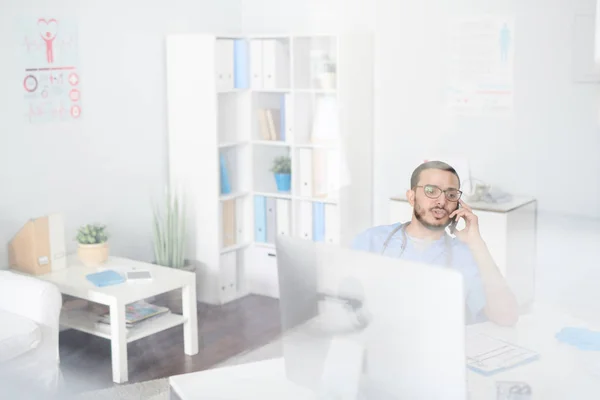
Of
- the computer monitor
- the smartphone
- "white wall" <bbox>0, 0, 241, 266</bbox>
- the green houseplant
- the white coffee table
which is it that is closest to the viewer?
the computer monitor

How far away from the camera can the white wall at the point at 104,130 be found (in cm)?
298

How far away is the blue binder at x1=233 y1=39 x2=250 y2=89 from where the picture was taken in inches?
143

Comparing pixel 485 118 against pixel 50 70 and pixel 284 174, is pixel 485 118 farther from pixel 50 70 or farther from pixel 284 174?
pixel 50 70

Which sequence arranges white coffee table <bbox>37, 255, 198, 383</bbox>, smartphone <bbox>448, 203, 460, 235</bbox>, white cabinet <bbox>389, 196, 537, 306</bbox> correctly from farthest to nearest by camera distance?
white cabinet <bbox>389, 196, 537, 306</bbox> → white coffee table <bbox>37, 255, 198, 383</bbox> → smartphone <bbox>448, 203, 460, 235</bbox>

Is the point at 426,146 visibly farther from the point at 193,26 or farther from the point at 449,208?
the point at 449,208

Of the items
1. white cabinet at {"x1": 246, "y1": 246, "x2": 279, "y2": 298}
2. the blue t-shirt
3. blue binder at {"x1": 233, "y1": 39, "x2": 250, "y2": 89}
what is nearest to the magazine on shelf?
white cabinet at {"x1": 246, "y1": 246, "x2": 279, "y2": 298}

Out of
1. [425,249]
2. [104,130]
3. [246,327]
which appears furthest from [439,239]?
[104,130]


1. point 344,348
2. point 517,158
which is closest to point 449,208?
point 344,348

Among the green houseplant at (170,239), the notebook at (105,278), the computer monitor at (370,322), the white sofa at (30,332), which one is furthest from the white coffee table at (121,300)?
the computer monitor at (370,322)

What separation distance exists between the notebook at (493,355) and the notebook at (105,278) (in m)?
1.60

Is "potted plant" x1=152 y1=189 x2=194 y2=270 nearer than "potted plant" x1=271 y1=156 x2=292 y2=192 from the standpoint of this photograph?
Yes

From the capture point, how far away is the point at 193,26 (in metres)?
3.71

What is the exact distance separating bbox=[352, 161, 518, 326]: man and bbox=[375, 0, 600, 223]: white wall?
1257 mm

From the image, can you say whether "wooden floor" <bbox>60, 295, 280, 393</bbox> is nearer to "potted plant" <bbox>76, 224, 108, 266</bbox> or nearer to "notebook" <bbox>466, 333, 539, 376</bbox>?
"potted plant" <bbox>76, 224, 108, 266</bbox>
